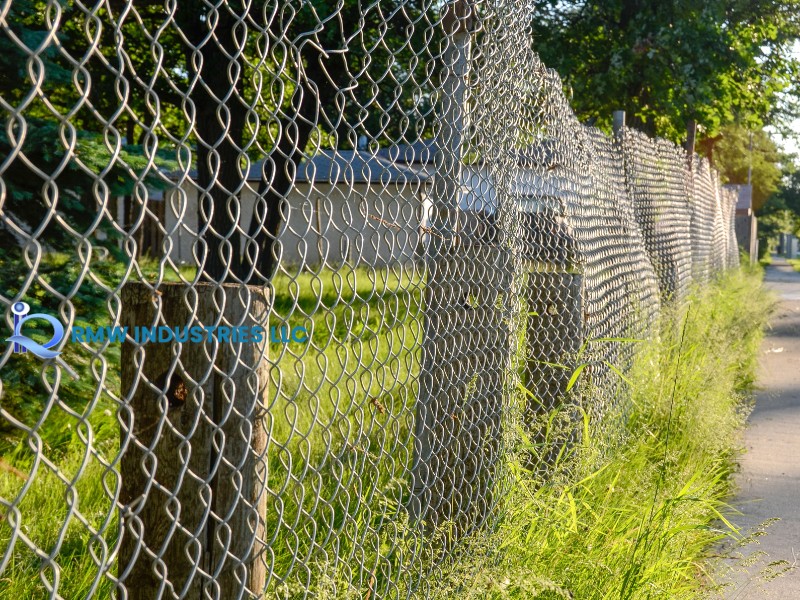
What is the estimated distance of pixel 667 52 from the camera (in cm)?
1695

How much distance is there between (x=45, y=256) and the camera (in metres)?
5.12

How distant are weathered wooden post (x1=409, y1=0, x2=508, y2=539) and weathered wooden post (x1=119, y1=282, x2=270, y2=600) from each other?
3.89ft

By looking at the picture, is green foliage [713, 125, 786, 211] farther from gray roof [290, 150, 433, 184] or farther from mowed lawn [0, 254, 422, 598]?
gray roof [290, 150, 433, 184]

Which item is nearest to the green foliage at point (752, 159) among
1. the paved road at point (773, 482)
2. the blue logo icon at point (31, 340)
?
the paved road at point (773, 482)

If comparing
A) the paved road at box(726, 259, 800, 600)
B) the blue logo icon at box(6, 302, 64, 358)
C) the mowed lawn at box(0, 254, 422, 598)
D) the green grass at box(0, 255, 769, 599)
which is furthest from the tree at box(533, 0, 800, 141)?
the blue logo icon at box(6, 302, 64, 358)

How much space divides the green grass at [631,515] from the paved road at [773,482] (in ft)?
0.48

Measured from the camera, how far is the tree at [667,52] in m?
16.8

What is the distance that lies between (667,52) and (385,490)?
51.6ft

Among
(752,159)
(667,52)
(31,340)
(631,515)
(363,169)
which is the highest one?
(752,159)

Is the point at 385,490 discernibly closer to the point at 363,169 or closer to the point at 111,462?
the point at 111,462

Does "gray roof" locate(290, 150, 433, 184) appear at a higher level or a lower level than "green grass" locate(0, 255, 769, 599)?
higher

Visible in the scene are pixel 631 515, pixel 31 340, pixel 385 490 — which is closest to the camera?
pixel 31 340

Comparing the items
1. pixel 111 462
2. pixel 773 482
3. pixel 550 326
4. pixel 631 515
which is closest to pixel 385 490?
pixel 111 462

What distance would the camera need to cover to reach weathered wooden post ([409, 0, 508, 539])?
10.6ft
